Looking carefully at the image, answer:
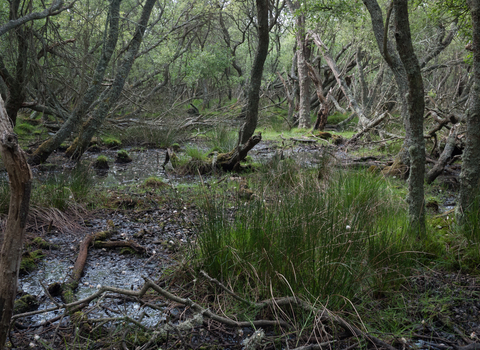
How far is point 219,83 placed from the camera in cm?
2208

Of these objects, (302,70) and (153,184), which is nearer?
(153,184)

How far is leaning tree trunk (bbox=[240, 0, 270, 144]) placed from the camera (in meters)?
6.51

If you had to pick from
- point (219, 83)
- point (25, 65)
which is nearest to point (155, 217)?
point (25, 65)

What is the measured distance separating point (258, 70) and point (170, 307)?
18.1 ft

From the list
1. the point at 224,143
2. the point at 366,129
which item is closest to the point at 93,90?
the point at 224,143

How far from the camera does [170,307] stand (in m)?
2.50

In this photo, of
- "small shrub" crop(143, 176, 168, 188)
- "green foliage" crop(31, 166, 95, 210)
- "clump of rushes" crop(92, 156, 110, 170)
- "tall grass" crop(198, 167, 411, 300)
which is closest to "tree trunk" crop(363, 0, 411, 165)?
"tall grass" crop(198, 167, 411, 300)

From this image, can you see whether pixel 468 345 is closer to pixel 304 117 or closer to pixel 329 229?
pixel 329 229

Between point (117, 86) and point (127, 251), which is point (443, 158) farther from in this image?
point (117, 86)

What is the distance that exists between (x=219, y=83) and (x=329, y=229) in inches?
793

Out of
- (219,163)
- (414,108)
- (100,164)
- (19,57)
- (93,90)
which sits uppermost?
(19,57)

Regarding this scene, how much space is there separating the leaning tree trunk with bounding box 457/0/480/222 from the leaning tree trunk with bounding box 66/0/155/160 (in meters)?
5.83

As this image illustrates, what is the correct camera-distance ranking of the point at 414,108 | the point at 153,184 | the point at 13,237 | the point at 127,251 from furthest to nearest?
1. the point at 153,184
2. the point at 127,251
3. the point at 414,108
4. the point at 13,237

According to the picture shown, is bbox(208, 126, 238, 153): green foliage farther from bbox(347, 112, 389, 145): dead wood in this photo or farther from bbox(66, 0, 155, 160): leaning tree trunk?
bbox(347, 112, 389, 145): dead wood
